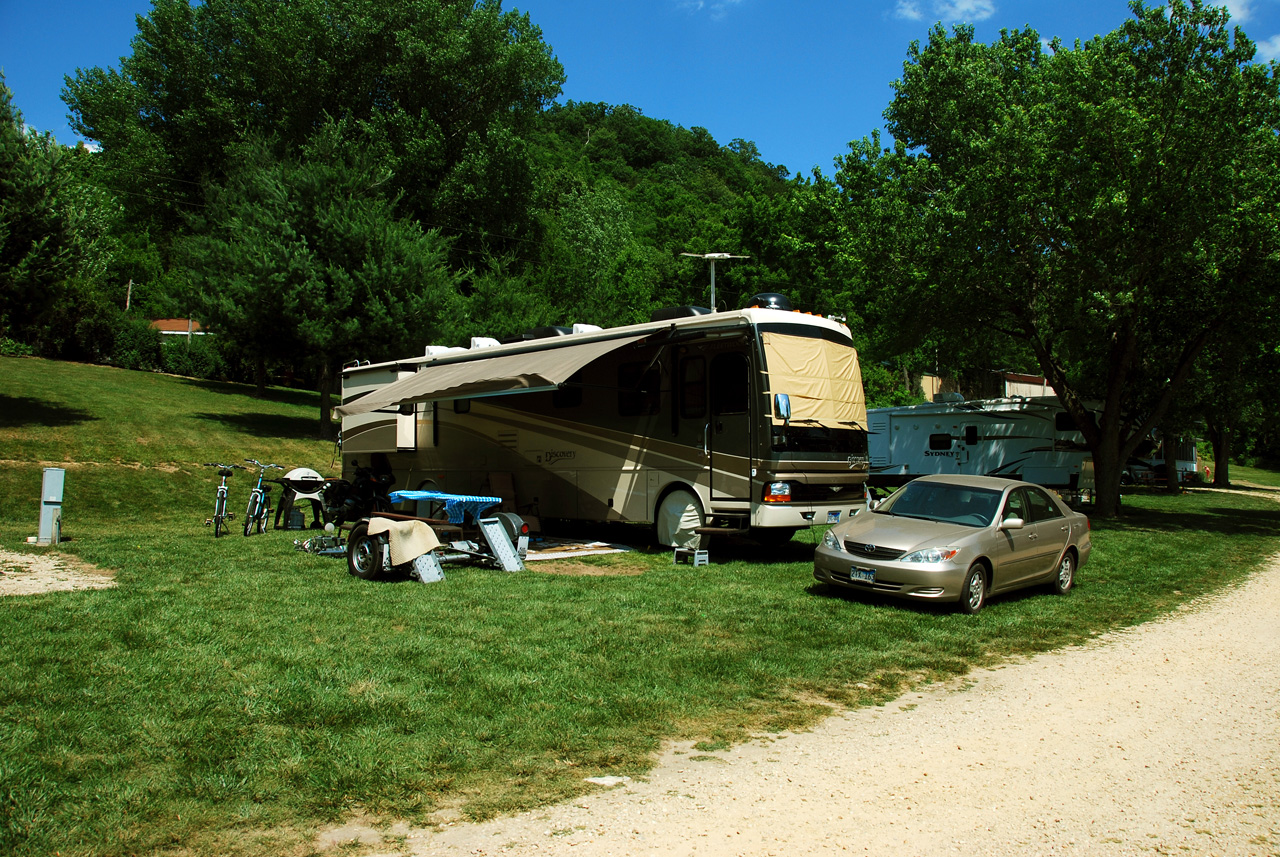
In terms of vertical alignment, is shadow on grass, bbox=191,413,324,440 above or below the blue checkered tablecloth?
above

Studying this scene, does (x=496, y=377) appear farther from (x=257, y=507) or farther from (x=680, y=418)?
(x=257, y=507)

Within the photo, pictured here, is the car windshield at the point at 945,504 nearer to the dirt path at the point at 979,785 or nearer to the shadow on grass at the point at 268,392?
the dirt path at the point at 979,785

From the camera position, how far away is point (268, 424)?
91.1 ft

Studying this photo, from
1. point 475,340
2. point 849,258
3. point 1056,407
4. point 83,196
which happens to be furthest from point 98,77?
point 1056,407

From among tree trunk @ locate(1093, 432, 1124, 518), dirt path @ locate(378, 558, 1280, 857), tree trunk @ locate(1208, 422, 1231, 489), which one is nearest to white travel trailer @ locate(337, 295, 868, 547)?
dirt path @ locate(378, 558, 1280, 857)

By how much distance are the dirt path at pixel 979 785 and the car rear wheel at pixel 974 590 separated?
204cm

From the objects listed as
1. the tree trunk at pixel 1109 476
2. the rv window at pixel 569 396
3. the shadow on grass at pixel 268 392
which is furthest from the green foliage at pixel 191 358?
the tree trunk at pixel 1109 476

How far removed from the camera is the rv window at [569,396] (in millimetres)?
13578

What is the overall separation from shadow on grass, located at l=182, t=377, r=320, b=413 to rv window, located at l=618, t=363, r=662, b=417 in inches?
973

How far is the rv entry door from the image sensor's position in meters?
11.3

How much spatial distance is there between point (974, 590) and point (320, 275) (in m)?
20.4

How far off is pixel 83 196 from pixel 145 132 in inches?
571

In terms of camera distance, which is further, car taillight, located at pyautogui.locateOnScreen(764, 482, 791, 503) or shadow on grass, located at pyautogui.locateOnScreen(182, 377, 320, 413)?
shadow on grass, located at pyautogui.locateOnScreen(182, 377, 320, 413)

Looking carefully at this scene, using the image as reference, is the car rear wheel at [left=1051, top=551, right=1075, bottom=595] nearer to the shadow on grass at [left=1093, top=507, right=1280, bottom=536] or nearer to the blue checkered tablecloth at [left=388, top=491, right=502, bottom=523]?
the blue checkered tablecloth at [left=388, top=491, right=502, bottom=523]
